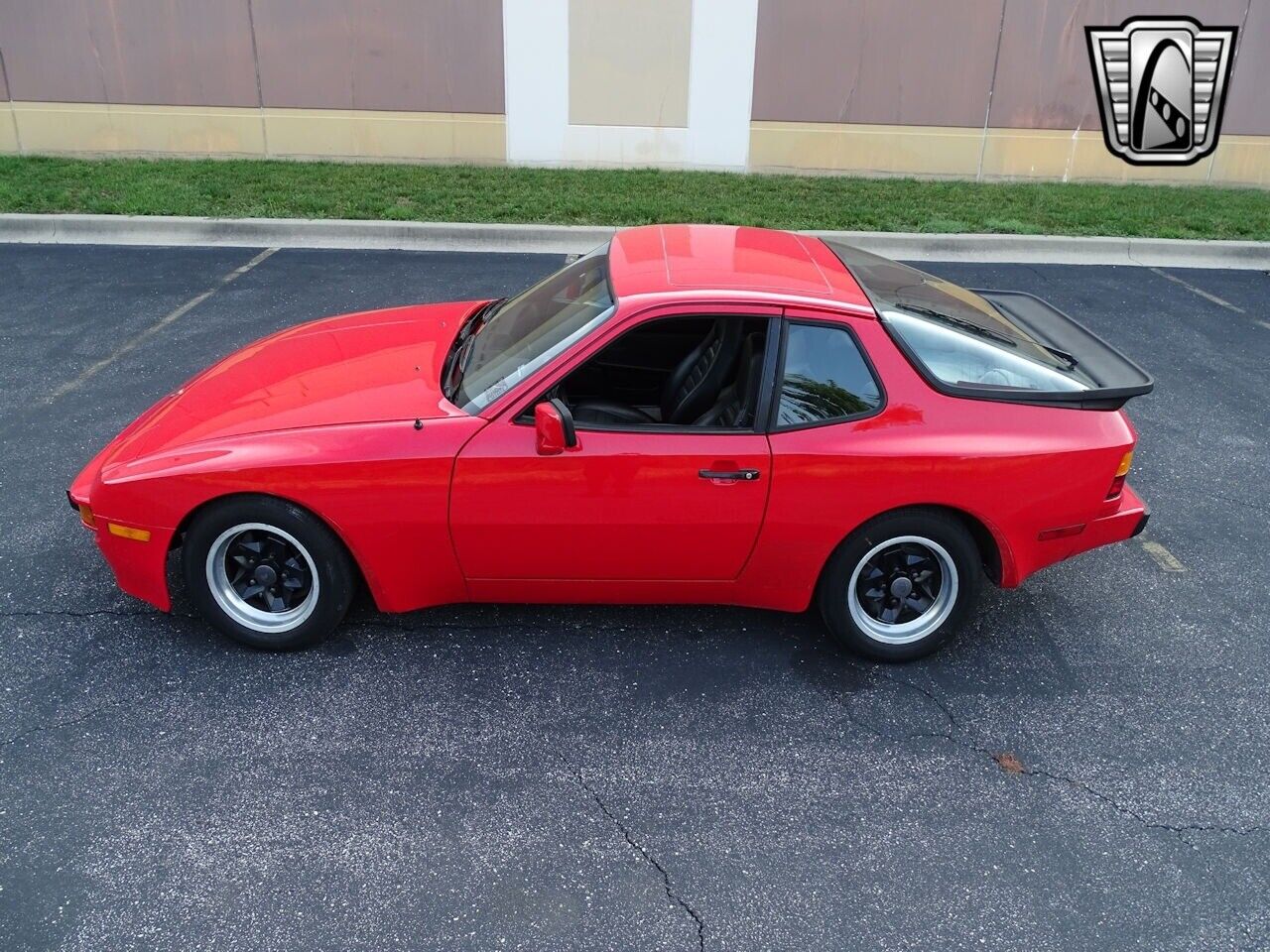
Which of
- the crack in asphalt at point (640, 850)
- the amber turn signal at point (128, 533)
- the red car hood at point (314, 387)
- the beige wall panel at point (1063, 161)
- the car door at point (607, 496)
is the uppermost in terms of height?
the beige wall panel at point (1063, 161)

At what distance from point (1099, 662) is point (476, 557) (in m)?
2.60

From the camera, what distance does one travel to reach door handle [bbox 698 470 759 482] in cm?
369

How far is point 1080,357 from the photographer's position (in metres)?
4.32

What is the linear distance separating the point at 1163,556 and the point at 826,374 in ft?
7.57

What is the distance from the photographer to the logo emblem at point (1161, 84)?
1237 centimetres

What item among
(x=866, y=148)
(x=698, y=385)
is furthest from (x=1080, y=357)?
(x=866, y=148)

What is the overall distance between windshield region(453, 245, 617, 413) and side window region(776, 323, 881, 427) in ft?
2.39

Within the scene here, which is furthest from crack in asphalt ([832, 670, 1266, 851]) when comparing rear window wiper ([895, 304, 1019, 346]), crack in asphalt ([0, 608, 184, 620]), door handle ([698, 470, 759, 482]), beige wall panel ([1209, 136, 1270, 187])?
beige wall panel ([1209, 136, 1270, 187])

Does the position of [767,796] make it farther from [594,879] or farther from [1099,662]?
[1099,662]

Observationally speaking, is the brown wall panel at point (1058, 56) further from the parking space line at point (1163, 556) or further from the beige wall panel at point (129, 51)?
the beige wall panel at point (129, 51)

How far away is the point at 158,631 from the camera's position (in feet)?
13.4

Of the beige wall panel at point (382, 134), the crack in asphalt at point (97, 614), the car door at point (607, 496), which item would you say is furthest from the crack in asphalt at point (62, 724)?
the beige wall panel at point (382, 134)

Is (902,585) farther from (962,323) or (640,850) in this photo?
(640,850)

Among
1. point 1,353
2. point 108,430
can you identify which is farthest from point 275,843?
point 1,353
